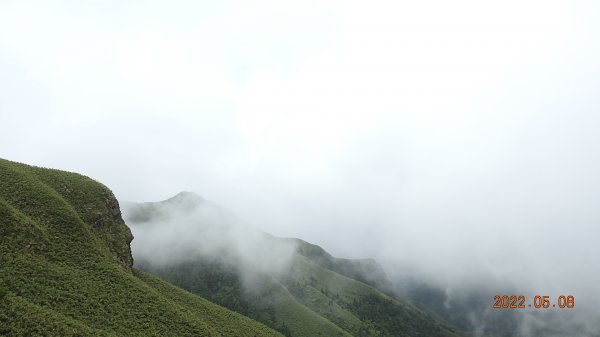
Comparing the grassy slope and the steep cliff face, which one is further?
the steep cliff face

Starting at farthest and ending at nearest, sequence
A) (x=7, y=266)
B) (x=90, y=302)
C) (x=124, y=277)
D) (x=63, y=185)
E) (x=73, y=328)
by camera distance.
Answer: (x=63, y=185)
(x=124, y=277)
(x=90, y=302)
(x=7, y=266)
(x=73, y=328)

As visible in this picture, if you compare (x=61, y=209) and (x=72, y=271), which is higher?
(x=61, y=209)

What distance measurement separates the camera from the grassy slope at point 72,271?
68.4 metres

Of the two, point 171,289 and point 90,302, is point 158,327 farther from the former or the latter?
point 171,289

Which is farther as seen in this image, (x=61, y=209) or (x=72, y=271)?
(x=61, y=209)

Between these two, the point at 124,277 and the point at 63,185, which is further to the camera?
the point at 63,185

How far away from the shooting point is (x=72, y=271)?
85500 millimetres

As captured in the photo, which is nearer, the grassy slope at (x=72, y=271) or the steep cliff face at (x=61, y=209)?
the grassy slope at (x=72, y=271)

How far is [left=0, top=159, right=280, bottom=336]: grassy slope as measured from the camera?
68.4 meters

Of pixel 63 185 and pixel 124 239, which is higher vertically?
pixel 63 185

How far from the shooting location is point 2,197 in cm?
9200

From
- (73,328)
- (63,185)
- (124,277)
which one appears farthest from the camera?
(63,185)

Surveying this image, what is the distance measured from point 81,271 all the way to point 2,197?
2603 cm

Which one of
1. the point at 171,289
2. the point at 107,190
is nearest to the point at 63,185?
the point at 107,190
